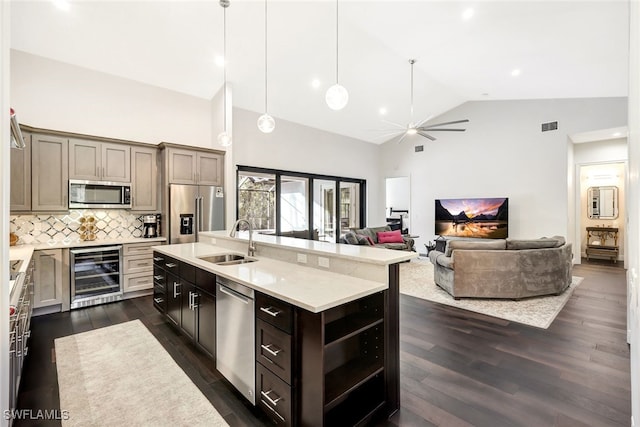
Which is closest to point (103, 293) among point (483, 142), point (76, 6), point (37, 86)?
point (37, 86)

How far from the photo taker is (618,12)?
3367 millimetres

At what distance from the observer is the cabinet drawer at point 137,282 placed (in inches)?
172

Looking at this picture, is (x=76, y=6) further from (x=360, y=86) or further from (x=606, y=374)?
(x=606, y=374)

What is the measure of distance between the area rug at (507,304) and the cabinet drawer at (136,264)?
4.12m

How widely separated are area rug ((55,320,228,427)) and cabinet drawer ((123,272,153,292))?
4.16 feet

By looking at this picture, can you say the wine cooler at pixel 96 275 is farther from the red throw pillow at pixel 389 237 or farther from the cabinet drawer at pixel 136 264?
the red throw pillow at pixel 389 237

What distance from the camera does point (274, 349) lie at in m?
1.76

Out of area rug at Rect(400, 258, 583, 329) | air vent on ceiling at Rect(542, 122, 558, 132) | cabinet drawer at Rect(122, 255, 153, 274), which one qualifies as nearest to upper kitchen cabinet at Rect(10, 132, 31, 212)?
cabinet drawer at Rect(122, 255, 153, 274)

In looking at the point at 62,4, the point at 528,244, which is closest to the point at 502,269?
the point at 528,244

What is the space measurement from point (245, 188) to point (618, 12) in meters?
6.30

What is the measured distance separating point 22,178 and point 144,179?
1.40m

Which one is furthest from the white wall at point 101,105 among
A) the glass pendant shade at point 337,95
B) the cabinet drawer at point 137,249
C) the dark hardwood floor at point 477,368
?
the glass pendant shade at point 337,95

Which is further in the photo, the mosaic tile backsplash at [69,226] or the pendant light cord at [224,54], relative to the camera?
the mosaic tile backsplash at [69,226]

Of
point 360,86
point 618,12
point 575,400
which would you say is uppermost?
point 360,86
